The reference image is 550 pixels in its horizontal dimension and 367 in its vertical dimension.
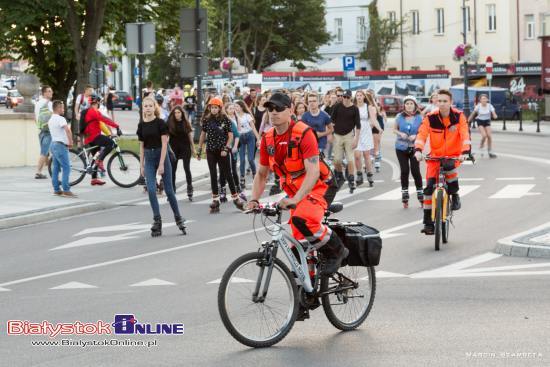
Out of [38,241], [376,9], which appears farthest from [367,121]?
[376,9]

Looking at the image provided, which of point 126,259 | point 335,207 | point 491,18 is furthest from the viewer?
point 491,18

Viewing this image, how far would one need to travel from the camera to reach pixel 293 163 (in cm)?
824

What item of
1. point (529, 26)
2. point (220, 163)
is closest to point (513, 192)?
point (220, 163)

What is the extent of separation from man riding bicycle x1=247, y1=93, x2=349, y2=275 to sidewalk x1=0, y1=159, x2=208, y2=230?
9655mm

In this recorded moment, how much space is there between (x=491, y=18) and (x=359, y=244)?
74.6 metres

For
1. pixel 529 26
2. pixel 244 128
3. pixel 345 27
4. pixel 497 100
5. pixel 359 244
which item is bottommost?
pixel 359 244

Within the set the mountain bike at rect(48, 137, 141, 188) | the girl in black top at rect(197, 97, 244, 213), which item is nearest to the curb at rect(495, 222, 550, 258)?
the girl in black top at rect(197, 97, 244, 213)

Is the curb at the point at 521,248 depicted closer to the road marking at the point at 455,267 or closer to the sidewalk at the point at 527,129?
the road marking at the point at 455,267

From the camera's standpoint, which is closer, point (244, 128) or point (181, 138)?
point (181, 138)

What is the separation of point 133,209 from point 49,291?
853 cm

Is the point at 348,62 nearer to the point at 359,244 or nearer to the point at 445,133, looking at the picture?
the point at 445,133

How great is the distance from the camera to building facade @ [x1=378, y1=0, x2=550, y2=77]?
79.3m

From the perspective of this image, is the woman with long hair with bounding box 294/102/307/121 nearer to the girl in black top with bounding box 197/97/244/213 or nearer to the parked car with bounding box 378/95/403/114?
the girl in black top with bounding box 197/97/244/213

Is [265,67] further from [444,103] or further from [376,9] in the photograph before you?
[444,103]
